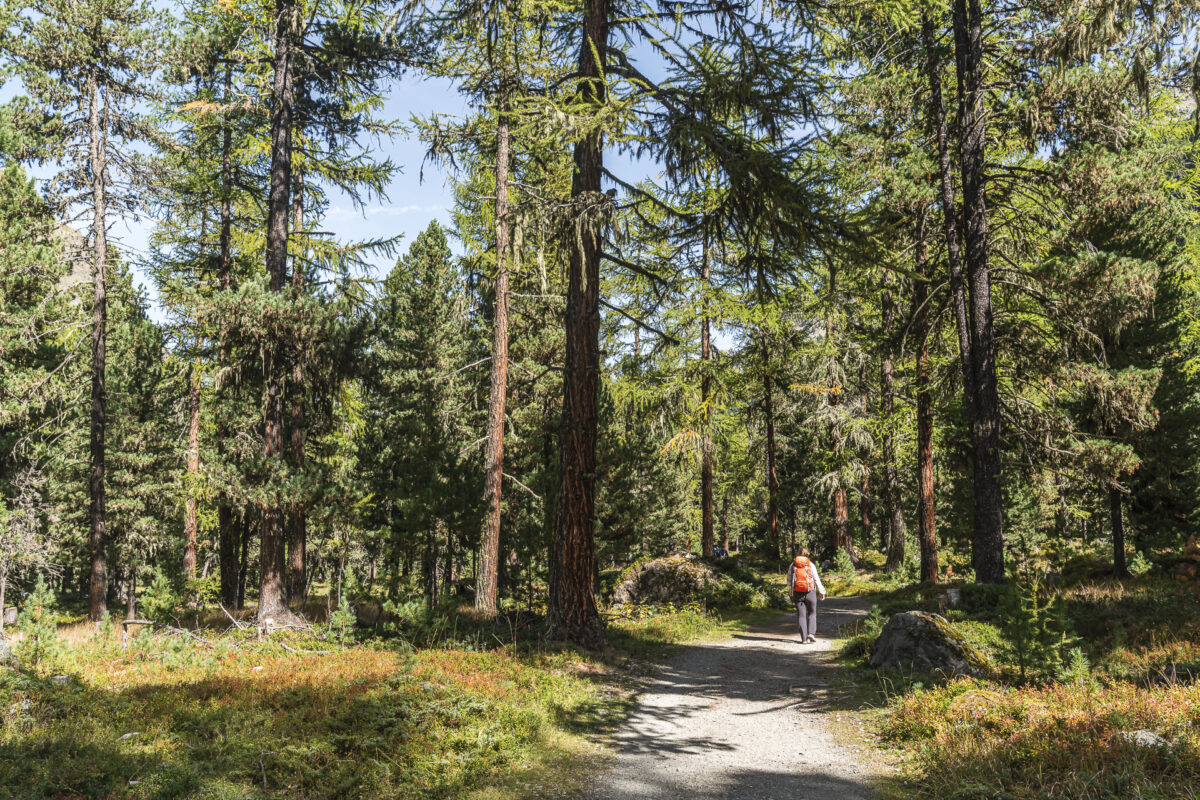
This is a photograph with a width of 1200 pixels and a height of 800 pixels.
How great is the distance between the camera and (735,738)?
257 inches

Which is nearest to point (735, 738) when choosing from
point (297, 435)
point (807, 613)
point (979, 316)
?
point (807, 613)

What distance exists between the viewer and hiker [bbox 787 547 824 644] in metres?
12.0

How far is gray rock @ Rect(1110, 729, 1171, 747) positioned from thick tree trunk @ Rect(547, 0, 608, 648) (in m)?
6.47

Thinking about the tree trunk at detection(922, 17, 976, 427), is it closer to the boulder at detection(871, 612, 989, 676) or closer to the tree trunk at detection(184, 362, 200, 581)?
the boulder at detection(871, 612, 989, 676)

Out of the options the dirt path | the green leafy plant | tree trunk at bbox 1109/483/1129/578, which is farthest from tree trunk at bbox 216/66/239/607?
tree trunk at bbox 1109/483/1129/578

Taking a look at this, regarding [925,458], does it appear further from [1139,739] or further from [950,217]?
[1139,739]

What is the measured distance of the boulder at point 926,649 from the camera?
24.8 ft

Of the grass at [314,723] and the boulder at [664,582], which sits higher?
the grass at [314,723]

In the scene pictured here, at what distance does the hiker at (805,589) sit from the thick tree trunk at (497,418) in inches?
248

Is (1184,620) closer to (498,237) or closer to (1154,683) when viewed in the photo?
(1154,683)

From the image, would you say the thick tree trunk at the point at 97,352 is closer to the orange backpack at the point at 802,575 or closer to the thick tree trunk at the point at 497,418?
the thick tree trunk at the point at 497,418

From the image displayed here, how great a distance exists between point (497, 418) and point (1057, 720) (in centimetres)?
1080

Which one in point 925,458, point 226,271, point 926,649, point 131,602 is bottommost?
point 131,602

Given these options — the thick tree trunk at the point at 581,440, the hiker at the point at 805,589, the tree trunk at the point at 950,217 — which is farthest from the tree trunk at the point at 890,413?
the thick tree trunk at the point at 581,440
